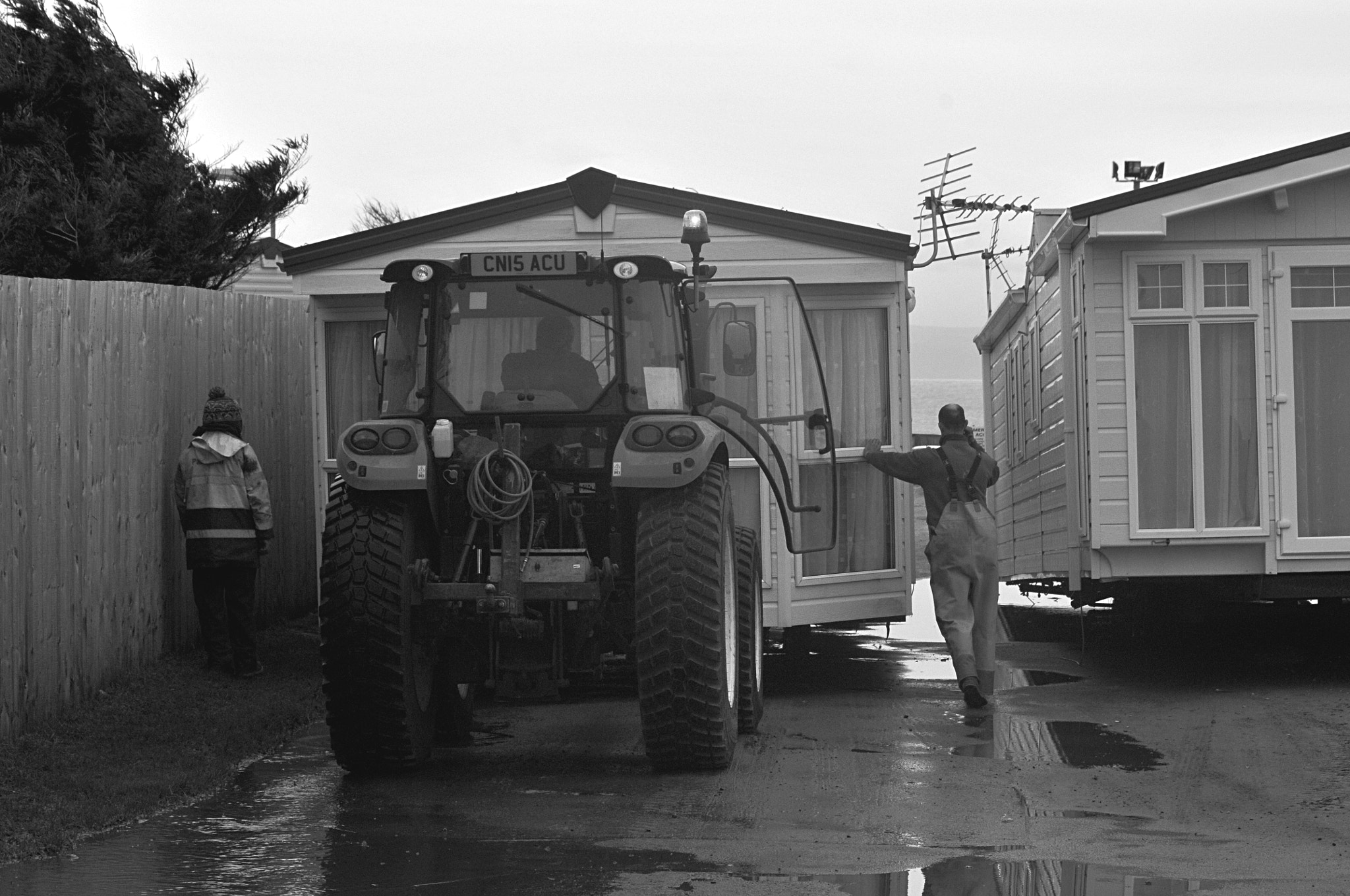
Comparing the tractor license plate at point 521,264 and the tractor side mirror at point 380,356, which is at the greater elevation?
the tractor license plate at point 521,264

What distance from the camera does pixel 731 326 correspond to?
8.90 metres

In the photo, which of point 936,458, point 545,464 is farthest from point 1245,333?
point 545,464

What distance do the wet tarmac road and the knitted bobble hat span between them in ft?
8.03

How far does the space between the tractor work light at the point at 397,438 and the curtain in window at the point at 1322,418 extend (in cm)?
637

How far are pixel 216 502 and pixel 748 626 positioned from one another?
12.1 feet

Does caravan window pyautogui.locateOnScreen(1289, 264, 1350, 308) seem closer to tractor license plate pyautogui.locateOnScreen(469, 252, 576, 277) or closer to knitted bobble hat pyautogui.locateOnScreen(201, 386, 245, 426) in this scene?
tractor license plate pyautogui.locateOnScreen(469, 252, 576, 277)

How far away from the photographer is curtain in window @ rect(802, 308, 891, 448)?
11852 mm

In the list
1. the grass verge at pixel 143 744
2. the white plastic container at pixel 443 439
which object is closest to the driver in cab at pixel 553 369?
the white plastic container at pixel 443 439

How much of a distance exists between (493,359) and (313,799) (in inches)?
92.1

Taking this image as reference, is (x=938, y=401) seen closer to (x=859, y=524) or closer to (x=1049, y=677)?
(x=1049, y=677)

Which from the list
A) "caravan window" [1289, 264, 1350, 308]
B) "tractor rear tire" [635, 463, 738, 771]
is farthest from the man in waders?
"tractor rear tire" [635, 463, 738, 771]

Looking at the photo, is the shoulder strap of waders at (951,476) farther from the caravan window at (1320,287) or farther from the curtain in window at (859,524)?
the caravan window at (1320,287)

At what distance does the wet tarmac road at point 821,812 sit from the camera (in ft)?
19.2

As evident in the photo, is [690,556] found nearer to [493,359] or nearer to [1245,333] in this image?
[493,359]
